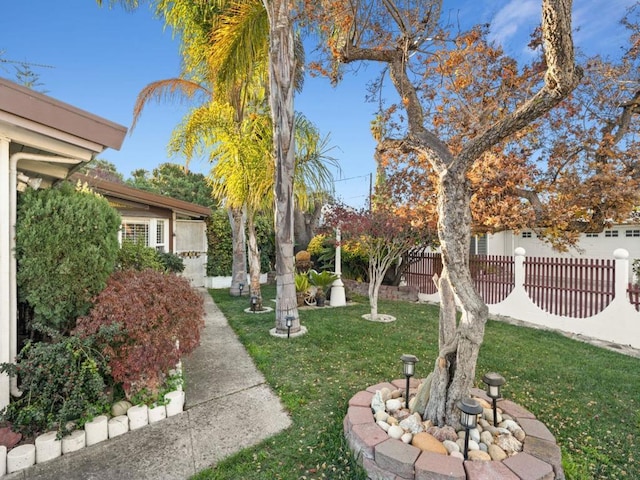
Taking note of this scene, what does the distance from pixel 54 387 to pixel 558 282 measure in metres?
9.08

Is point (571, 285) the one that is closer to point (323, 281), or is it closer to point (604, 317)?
point (604, 317)

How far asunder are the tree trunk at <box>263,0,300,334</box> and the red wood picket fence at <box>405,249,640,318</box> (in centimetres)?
568

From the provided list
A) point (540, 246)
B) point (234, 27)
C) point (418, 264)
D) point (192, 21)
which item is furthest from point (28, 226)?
point (540, 246)

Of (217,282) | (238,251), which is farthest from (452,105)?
(217,282)

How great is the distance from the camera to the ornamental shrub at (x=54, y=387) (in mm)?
3016

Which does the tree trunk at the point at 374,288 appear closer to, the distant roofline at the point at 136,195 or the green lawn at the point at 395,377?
the green lawn at the point at 395,377

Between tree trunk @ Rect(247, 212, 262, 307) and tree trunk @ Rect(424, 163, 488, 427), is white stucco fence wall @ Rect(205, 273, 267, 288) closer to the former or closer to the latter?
tree trunk @ Rect(247, 212, 262, 307)

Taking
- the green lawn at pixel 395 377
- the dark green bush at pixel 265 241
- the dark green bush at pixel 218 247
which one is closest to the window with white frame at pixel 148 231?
the dark green bush at pixel 218 247

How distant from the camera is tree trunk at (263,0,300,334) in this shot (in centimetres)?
627

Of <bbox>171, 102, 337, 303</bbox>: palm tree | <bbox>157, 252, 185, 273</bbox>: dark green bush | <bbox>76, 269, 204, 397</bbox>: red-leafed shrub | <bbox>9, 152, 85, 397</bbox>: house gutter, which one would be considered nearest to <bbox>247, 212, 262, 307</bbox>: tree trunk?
<bbox>171, 102, 337, 303</bbox>: palm tree

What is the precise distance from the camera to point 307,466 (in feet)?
9.20

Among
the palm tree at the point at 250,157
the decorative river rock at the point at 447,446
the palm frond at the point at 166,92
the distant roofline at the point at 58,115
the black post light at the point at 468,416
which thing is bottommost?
the decorative river rock at the point at 447,446

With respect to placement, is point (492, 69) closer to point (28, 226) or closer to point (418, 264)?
point (418, 264)

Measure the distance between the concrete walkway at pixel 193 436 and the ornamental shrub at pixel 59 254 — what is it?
1.51m
